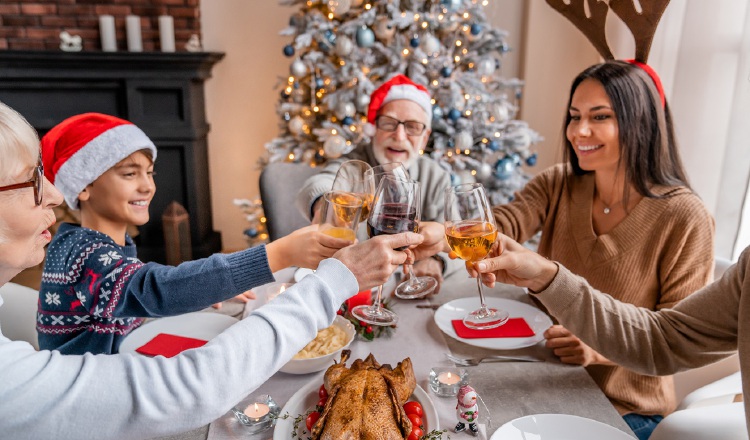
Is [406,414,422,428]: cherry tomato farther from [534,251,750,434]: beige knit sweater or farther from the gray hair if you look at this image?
the gray hair

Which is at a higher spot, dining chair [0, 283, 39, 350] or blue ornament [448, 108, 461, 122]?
A: blue ornament [448, 108, 461, 122]

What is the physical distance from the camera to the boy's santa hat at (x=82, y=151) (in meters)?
1.45

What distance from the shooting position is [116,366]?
790 millimetres

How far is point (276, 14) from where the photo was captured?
13.6 feet

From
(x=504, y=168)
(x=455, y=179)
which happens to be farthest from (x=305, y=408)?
(x=504, y=168)

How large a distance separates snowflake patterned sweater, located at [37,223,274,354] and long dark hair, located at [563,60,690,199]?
3.70 ft

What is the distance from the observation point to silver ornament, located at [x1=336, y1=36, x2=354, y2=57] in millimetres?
3154

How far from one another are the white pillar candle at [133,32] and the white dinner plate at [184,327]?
304cm

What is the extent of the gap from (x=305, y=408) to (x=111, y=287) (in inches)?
23.0

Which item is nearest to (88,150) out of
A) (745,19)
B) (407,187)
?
(407,187)

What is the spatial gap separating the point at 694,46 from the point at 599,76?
1.18m

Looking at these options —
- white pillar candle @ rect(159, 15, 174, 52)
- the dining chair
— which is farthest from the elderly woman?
white pillar candle @ rect(159, 15, 174, 52)

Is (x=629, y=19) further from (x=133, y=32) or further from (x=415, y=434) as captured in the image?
(x=133, y=32)

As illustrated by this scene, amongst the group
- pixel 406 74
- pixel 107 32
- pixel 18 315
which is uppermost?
pixel 107 32
